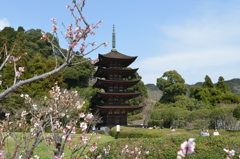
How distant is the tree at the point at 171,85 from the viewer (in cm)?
3256

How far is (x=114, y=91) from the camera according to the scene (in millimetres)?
25234

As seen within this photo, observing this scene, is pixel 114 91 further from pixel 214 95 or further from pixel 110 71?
pixel 214 95

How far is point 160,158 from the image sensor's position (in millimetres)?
6504

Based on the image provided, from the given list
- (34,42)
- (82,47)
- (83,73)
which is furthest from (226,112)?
(34,42)

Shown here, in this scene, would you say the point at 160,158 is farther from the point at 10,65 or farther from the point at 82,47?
the point at 10,65

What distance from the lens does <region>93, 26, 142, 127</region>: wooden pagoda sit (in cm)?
2395

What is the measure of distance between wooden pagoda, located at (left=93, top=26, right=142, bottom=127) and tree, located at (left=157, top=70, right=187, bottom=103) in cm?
1013

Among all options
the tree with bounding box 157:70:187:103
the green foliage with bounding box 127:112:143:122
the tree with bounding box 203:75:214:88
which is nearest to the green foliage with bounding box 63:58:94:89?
the green foliage with bounding box 127:112:143:122

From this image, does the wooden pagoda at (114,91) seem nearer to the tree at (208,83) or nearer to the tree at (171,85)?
the tree at (171,85)

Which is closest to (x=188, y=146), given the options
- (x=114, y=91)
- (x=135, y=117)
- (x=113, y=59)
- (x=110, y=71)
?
(x=110, y=71)

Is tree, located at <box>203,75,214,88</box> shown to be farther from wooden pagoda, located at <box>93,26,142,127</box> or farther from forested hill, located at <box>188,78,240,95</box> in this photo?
wooden pagoda, located at <box>93,26,142,127</box>

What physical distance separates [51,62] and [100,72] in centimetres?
854

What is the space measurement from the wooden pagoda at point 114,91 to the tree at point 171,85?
10133mm

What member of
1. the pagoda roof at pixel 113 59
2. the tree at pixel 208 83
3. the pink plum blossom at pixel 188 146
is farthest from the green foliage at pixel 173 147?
the tree at pixel 208 83
